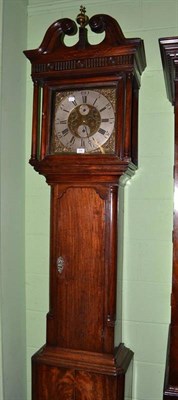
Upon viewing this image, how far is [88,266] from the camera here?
5.11 ft

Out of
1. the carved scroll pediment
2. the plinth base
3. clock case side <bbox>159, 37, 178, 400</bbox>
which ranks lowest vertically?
the plinth base

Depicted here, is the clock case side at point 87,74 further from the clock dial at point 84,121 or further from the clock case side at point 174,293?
the clock case side at point 174,293

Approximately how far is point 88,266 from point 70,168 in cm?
46

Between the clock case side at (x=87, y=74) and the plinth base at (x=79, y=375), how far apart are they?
0.86 m

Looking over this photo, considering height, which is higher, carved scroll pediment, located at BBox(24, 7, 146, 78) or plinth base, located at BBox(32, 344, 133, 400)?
carved scroll pediment, located at BBox(24, 7, 146, 78)

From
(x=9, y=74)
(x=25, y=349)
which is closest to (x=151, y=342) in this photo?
(x=25, y=349)

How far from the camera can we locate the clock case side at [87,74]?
58.6 inches

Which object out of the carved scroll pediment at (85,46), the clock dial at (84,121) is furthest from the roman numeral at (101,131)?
the carved scroll pediment at (85,46)

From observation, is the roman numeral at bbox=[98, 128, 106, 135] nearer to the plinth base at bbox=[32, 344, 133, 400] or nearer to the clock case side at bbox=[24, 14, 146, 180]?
the clock case side at bbox=[24, 14, 146, 180]

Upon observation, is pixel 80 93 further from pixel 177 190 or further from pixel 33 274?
pixel 33 274

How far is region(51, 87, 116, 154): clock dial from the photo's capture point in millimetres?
1540

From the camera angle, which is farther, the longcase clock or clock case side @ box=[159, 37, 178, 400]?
the longcase clock

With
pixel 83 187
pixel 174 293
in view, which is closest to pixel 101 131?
pixel 83 187

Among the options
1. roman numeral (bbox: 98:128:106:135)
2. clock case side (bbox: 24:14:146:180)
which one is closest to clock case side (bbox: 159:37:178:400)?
clock case side (bbox: 24:14:146:180)
